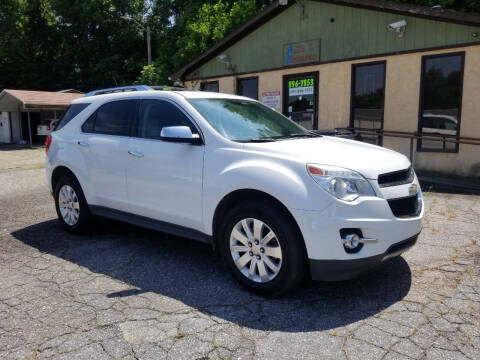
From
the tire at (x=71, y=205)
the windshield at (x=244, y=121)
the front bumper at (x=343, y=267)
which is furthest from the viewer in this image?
the tire at (x=71, y=205)

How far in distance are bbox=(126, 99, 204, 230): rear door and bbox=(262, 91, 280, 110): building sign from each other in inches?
351

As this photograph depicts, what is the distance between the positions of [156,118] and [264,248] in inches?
77.1

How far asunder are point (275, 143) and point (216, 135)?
56 centimetres

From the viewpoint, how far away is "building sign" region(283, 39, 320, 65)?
12.1 metres

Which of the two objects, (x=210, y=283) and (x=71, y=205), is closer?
(x=210, y=283)

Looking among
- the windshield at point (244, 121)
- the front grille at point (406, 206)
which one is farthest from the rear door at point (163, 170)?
the front grille at point (406, 206)

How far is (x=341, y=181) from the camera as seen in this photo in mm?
3295

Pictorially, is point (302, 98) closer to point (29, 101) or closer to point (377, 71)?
point (377, 71)

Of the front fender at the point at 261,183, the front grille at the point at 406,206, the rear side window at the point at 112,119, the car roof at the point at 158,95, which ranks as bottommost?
the front grille at the point at 406,206

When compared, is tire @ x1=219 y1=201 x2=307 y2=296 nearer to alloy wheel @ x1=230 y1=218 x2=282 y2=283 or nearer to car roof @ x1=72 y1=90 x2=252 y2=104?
alloy wheel @ x1=230 y1=218 x2=282 y2=283

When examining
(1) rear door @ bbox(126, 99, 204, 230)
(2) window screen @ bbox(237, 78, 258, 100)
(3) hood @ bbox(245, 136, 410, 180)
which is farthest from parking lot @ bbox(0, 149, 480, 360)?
(2) window screen @ bbox(237, 78, 258, 100)

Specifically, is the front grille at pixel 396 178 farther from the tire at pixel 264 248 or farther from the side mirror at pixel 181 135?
the side mirror at pixel 181 135

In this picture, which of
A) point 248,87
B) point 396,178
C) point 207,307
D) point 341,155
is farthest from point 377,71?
point 207,307

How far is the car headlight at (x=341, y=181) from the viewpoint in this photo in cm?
326
